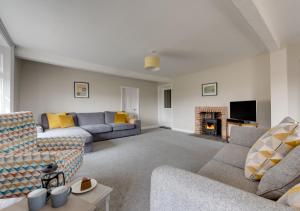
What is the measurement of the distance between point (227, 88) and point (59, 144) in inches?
→ 183

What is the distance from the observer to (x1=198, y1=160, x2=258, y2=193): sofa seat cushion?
1067mm

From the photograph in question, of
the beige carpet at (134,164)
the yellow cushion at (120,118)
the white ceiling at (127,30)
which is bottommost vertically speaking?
the beige carpet at (134,164)

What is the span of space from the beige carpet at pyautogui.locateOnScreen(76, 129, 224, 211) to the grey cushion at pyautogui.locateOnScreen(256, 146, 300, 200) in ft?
3.81

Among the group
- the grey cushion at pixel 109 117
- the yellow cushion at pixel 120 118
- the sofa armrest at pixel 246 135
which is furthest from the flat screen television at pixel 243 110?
the grey cushion at pixel 109 117

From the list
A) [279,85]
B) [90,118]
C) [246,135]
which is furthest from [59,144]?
[279,85]

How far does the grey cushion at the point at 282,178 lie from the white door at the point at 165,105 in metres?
5.66

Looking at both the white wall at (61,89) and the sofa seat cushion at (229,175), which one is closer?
the sofa seat cushion at (229,175)

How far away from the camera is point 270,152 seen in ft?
3.37

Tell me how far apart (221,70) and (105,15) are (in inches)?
157

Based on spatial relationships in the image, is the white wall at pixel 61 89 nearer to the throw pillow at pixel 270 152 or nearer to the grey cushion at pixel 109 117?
the grey cushion at pixel 109 117

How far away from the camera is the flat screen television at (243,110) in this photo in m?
3.53

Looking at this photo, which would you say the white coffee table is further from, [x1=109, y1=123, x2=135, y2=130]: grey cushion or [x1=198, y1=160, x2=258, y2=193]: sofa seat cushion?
[x1=109, y1=123, x2=135, y2=130]: grey cushion

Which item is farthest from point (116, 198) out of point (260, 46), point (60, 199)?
point (260, 46)

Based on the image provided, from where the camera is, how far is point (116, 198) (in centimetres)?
164
